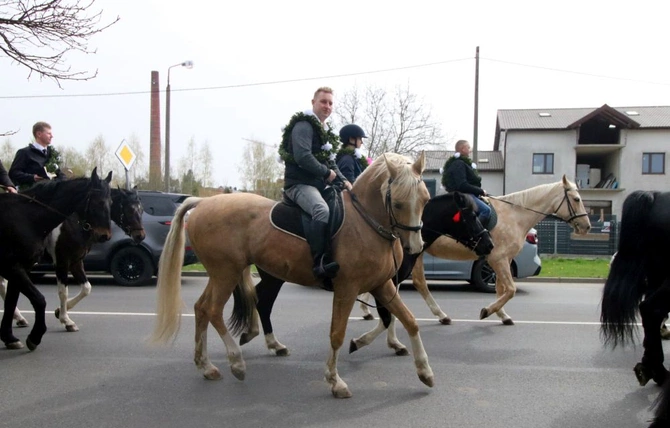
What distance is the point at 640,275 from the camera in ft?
16.2

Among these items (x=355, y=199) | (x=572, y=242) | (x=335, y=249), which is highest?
(x=355, y=199)

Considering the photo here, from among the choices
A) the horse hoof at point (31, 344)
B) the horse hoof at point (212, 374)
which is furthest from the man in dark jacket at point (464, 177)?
the horse hoof at point (31, 344)

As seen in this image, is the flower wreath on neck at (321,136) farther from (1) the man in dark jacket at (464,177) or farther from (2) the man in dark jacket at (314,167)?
(1) the man in dark jacket at (464,177)

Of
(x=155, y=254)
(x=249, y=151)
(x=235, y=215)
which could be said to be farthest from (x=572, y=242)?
(x=249, y=151)

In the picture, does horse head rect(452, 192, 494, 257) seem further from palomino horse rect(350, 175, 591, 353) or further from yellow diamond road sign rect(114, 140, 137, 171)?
yellow diamond road sign rect(114, 140, 137, 171)

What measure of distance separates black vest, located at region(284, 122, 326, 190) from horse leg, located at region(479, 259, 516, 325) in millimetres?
3609

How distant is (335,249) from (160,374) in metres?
2.18

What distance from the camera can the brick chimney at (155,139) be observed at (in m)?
33.0

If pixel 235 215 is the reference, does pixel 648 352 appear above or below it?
below

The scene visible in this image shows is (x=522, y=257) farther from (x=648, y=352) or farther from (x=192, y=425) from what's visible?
(x=192, y=425)

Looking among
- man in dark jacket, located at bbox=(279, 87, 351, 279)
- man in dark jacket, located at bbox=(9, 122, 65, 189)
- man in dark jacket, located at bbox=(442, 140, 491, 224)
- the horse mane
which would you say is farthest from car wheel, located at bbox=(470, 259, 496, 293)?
man in dark jacket, located at bbox=(9, 122, 65, 189)

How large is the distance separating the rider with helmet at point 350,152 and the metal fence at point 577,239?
57.6ft

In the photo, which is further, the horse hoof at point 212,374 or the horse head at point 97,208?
the horse head at point 97,208

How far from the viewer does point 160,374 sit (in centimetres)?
525
